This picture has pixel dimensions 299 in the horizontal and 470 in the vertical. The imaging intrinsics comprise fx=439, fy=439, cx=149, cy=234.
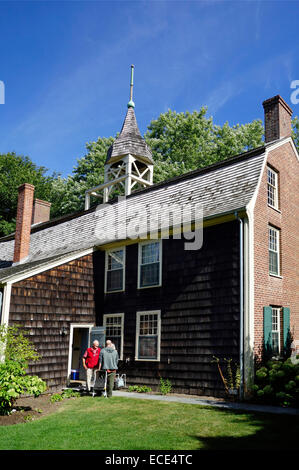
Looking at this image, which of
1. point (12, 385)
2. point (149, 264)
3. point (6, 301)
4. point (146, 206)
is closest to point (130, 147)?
point (146, 206)

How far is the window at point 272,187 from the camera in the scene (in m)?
14.7

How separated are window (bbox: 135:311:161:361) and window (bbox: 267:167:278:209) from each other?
211 inches

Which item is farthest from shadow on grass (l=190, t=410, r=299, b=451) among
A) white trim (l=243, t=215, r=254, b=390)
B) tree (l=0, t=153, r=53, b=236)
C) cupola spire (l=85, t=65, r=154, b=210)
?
tree (l=0, t=153, r=53, b=236)

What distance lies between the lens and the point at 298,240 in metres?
16.1

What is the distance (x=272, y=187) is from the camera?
1499cm

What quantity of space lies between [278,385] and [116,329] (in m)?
6.63

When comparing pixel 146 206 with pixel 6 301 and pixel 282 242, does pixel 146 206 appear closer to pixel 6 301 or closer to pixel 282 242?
pixel 282 242

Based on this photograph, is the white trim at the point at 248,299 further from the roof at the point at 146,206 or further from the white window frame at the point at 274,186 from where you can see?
the white window frame at the point at 274,186

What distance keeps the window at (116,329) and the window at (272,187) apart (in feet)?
21.6

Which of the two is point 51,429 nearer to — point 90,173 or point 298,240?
point 298,240

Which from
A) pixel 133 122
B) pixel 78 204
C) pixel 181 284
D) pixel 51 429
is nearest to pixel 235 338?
pixel 181 284

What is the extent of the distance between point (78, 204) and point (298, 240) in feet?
78.4

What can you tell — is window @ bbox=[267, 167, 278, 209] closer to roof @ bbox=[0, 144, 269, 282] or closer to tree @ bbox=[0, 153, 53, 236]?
roof @ bbox=[0, 144, 269, 282]

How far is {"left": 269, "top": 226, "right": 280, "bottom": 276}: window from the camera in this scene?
46.1ft
